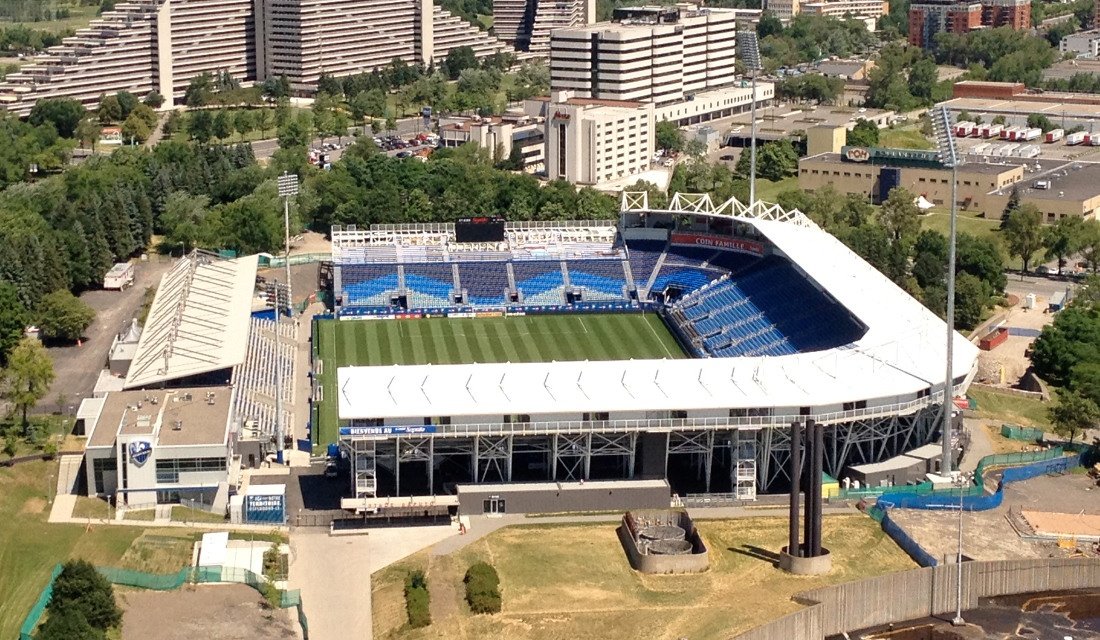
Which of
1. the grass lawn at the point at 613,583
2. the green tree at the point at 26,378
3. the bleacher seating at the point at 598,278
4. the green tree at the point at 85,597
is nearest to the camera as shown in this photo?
the green tree at the point at 85,597

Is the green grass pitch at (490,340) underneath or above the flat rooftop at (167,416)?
underneath

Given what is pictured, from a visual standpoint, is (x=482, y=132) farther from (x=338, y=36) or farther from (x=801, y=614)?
(x=801, y=614)

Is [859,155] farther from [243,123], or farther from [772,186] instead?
[243,123]

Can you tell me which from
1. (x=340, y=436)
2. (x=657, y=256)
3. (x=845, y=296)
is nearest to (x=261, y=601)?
(x=340, y=436)

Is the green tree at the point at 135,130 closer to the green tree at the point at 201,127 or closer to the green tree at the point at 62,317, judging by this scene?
the green tree at the point at 201,127

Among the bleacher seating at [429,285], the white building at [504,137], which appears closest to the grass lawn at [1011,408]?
the bleacher seating at [429,285]

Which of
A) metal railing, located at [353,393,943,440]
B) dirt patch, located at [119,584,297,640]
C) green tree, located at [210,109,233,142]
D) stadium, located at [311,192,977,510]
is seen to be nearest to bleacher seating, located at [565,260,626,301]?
stadium, located at [311,192,977,510]

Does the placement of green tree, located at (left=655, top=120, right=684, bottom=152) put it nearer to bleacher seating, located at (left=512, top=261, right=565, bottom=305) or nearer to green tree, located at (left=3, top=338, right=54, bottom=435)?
bleacher seating, located at (left=512, top=261, right=565, bottom=305)
